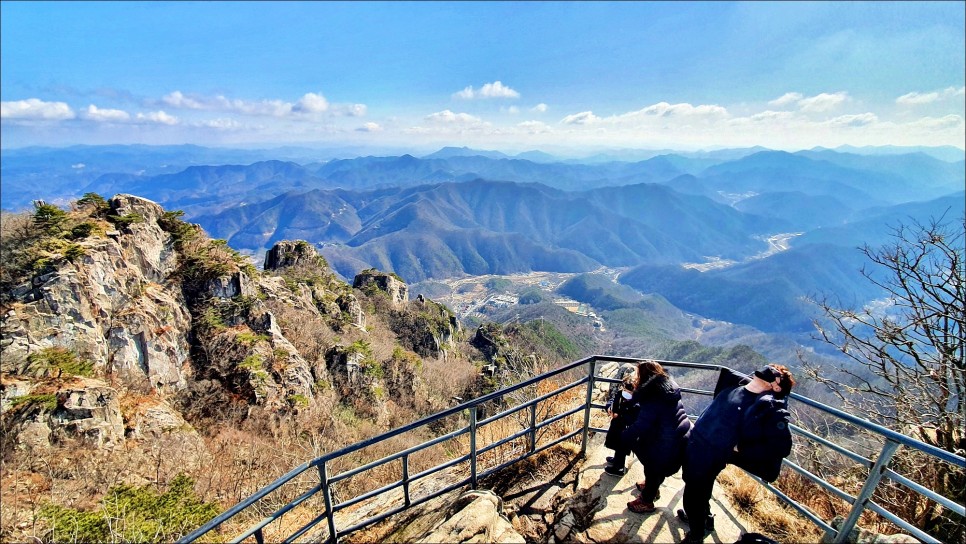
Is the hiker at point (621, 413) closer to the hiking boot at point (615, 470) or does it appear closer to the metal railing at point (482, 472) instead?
the hiking boot at point (615, 470)

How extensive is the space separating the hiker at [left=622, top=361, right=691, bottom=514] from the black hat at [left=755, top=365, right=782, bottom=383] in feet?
2.41

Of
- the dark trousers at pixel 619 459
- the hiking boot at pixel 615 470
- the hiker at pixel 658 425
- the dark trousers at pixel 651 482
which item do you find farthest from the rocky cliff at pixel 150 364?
the hiker at pixel 658 425

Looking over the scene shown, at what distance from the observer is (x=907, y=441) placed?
3240 mm

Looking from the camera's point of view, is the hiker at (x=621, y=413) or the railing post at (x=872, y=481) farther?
the hiker at (x=621, y=413)

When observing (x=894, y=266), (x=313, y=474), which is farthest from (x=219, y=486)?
(x=894, y=266)

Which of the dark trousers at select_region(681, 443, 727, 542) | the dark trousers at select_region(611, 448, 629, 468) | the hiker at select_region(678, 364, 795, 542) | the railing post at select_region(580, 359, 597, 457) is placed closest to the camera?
the hiker at select_region(678, 364, 795, 542)

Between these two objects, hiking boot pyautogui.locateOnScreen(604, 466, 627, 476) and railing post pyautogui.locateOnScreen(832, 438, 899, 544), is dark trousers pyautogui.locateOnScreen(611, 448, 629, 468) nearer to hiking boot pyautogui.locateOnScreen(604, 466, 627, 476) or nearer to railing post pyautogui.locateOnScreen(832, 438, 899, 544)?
hiking boot pyautogui.locateOnScreen(604, 466, 627, 476)

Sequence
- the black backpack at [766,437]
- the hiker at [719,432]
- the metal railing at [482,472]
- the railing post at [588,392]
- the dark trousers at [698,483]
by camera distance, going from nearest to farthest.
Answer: the metal railing at [482,472] → the black backpack at [766,437] → the hiker at [719,432] → the dark trousers at [698,483] → the railing post at [588,392]

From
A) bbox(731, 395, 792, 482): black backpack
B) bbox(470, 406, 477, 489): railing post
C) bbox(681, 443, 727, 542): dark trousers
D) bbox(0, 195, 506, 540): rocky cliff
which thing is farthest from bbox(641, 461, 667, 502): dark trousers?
bbox(0, 195, 506, 540): rocky cliff

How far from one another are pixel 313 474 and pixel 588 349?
104 meters

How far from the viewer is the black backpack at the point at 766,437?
3.44 m

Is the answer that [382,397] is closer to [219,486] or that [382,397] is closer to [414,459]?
[414,459]

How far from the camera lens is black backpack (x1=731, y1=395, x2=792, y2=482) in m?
3.44

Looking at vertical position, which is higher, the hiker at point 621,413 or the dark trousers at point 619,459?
the hiker at point 621,413
